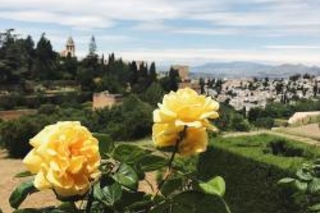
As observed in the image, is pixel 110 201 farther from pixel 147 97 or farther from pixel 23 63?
pixel 23 63

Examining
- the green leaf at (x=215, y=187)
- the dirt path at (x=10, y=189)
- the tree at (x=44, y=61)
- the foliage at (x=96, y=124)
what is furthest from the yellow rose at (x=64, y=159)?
the tree at (x=44, y=61)

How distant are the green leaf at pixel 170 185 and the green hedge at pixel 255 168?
28.3 ft

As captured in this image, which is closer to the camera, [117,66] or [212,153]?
[212,153]

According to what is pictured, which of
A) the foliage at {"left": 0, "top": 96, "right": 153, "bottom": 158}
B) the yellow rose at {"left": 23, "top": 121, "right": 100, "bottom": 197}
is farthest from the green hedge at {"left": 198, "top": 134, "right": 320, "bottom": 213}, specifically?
the foliage at {"left": 0, "top": 96, "right": 153, "bottom": 158}

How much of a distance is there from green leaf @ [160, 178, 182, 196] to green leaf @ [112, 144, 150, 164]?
111 mm

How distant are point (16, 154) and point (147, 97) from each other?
777 inches

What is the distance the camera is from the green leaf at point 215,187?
150cm

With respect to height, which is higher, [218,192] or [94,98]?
[218,192]

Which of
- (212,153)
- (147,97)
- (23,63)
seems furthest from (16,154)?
(23,63)

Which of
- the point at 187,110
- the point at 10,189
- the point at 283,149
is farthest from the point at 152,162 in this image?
the point at 10,189

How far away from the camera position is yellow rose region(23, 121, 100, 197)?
4.78 ft

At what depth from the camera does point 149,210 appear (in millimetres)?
1672

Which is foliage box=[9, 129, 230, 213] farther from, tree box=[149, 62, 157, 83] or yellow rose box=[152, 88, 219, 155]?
tree box=[149, 62, 157, 83]

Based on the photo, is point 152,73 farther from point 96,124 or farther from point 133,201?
point 133,201
